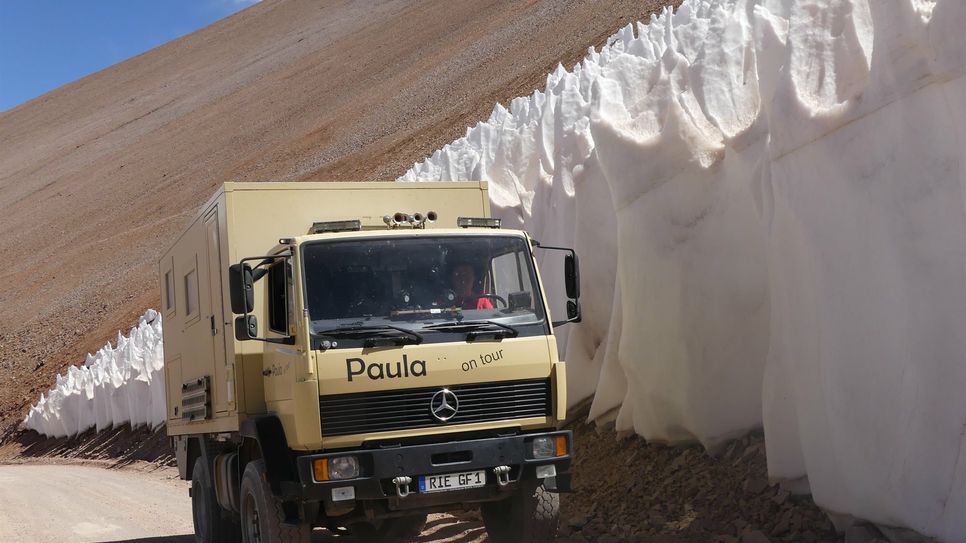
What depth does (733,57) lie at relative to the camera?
11.0 meters

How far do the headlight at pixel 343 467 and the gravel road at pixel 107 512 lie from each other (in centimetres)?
288

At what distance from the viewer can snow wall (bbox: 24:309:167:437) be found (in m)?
24.8

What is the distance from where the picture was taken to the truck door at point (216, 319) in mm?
9023

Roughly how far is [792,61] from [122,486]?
13315mm

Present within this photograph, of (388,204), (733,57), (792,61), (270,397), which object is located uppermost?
(733,57)

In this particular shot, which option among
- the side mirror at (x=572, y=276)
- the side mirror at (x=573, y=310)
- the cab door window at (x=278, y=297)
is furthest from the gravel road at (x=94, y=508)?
the side mirror at (x=572, y=276)

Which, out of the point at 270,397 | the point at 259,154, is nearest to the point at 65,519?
the point at 270,397

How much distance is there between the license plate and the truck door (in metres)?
1.95

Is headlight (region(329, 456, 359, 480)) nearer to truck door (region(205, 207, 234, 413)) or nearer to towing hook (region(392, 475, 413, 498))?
towing hook (region(392, 475, 413, 498))

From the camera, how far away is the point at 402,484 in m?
7.64

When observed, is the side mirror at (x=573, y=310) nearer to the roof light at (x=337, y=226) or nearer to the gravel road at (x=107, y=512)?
the roof light at (x=337, y=226)

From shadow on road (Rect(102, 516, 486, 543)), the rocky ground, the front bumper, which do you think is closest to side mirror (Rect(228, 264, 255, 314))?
the front bumper

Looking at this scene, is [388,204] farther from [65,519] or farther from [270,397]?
[65,519]

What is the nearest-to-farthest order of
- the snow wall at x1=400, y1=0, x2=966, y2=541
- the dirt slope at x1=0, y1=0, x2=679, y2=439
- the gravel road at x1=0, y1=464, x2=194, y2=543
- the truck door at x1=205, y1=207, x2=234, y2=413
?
the snow wall at x1=400, y1=0, x2=966, y2=541
the truck door at x1=205, y1=207, x2=234, y2=413
the gravel road at x1=0, y1=464, x2=194, y2=543
the dirt slope at x1=0, y1=0, x2=679, y2=439
